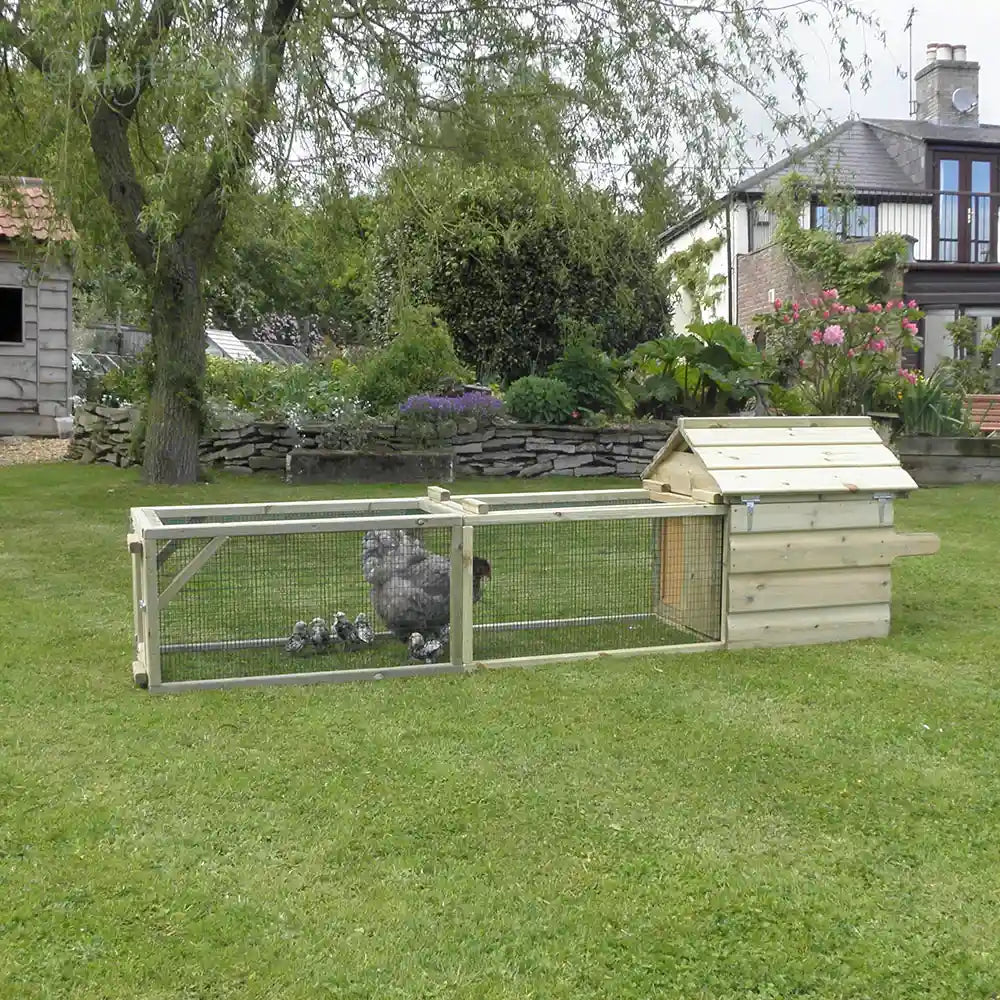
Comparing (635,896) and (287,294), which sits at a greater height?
(287,294)

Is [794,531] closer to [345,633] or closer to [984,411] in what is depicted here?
[345,633]

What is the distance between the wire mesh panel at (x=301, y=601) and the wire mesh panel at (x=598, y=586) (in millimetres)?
300

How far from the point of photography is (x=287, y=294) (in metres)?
31.0

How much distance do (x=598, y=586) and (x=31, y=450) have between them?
10951 millimetres

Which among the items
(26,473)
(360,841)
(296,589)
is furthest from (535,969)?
(26,473)

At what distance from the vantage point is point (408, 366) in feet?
40.8

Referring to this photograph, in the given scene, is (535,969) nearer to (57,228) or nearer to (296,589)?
(296,589)

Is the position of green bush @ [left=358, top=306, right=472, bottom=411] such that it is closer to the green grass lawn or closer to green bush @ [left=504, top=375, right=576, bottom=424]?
green bush @ [left=504, top=375, right=576, bottom=424]

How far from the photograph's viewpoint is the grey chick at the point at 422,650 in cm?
471

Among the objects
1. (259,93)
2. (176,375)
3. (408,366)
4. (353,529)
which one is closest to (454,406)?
(408,366)

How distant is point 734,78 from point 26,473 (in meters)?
8.16

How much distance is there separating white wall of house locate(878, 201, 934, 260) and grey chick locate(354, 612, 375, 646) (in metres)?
18.9

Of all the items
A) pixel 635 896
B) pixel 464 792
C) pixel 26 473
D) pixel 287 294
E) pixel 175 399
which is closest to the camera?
pixel 635 896

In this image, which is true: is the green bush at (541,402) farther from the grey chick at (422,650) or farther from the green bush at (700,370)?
the grey chick at (422,650)
